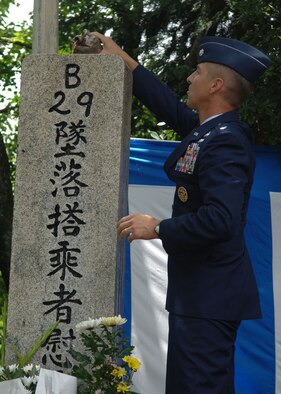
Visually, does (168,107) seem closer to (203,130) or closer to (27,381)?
(203,130)

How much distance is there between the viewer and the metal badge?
143 inches

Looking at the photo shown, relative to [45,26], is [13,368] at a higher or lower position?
lower

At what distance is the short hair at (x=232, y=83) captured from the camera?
369 cm

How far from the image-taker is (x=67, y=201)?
4.11 metres

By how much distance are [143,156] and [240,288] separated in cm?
257

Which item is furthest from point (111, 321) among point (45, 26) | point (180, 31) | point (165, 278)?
point (180, 31)

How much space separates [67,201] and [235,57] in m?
1.07

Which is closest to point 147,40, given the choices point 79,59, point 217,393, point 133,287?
point 133,287

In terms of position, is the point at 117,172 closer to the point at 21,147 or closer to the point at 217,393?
the point at 21,147

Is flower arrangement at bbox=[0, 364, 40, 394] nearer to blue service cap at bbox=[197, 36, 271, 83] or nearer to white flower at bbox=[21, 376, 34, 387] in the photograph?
white flower at bbox=[21, 376, 34, 387]

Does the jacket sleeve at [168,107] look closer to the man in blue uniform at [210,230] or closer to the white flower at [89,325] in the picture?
the man in blue uniform at [210,230]

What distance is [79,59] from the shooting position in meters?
4.16

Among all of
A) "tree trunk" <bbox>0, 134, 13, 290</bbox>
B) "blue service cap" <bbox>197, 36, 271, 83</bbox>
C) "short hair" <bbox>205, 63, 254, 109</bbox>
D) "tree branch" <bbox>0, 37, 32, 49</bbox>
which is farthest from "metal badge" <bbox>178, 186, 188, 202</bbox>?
"tree branch" <bbox>0, 37, 32, 49</bbox>

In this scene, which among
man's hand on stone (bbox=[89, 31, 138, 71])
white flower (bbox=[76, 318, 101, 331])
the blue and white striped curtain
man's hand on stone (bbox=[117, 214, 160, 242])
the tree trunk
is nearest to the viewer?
man's hand on stone (bbox=[117, 214, 160, 242])
